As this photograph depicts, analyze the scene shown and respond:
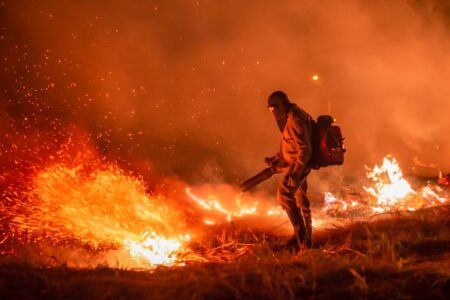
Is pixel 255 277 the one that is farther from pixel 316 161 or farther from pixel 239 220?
pixel 239 220

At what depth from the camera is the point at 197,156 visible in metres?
15.8

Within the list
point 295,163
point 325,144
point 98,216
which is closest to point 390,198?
point 325,144

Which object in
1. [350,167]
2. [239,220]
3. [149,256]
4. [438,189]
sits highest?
[350,167]

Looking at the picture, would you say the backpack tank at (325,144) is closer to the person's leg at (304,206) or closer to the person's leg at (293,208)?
the person's leg at (304,206)

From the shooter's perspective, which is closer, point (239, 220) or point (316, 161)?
point (316, 161)

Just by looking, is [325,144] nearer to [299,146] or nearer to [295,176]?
[299,146]

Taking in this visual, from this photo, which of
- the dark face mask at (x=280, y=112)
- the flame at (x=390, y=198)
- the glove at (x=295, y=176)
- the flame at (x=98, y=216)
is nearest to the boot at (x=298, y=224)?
the glove at (x=295, y=176)

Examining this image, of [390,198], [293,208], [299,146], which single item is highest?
[390,198]

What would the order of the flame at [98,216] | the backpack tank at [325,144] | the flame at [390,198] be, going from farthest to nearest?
the flame at [390,198] < the flame at [98,216] < the backpack tank at [325,144]

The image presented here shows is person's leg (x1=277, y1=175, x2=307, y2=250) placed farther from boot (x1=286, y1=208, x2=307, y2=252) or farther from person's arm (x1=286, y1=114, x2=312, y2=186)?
person's arm (x1=286, y1=114, x2=312, y2=186)

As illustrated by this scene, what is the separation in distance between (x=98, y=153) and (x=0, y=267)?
1052 cm

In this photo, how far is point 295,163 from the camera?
516cm

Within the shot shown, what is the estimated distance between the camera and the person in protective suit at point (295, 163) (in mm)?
5098

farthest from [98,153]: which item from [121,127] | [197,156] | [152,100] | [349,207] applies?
[349,207]
